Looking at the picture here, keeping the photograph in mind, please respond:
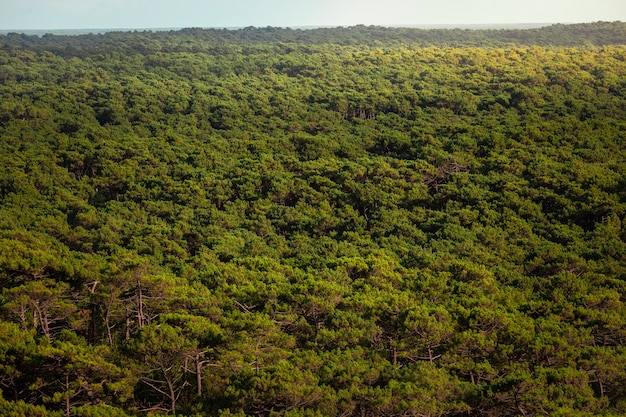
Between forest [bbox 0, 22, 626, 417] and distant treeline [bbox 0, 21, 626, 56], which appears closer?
forest [bbox 0, 22, 626, 417]

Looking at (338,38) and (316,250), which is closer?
(316,250)

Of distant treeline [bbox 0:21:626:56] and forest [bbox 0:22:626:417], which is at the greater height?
A: distant treeline [bbox 0:21:626:56]

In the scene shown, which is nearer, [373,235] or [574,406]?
[574,406]

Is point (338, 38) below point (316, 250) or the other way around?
the other way around

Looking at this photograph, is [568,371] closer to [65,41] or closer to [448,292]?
[448,292]

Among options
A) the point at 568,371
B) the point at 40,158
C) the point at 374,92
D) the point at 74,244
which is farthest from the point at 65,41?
the point at 568,371

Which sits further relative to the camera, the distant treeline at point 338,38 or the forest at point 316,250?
the distant treeline at point 338,38

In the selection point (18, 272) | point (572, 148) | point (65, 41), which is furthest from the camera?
point (65, 41)

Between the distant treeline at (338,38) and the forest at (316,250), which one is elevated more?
the distant treeline at (338,38)
